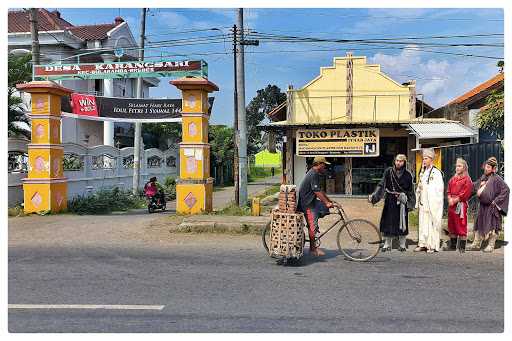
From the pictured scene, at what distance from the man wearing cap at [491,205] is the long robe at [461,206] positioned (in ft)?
1.24

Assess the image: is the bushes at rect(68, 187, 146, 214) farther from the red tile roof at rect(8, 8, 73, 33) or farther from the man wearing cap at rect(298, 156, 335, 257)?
the red tile roof at rect(8, 8, 73, 33)

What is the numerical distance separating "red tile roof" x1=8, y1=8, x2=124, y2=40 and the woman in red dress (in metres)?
23.3

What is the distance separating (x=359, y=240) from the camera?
7523mm

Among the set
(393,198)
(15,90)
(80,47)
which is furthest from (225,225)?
(80,47)

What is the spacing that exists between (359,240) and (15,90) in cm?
1461

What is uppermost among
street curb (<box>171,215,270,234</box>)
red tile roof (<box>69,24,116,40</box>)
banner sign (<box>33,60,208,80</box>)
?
red tile roof (<box>69,24,116,40</box>)

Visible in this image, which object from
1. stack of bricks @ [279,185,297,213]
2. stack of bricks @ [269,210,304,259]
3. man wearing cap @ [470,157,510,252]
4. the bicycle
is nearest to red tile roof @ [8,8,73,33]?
stack of bricks @ [279,185,297,213]

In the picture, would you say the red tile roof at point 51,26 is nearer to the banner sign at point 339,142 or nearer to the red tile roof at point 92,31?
the red tile roof at point 92,31

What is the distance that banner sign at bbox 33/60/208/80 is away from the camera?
1391cm

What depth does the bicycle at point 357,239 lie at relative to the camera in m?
7.45

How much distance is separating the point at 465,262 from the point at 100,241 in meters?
6.72

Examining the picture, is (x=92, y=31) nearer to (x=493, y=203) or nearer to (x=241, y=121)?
(x=241, y=121)

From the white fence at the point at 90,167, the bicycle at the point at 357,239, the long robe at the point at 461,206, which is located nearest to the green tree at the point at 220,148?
the white fence at the point at 90,167

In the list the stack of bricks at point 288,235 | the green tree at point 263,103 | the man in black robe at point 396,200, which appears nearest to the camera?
the stack of bricks at point 288,235
